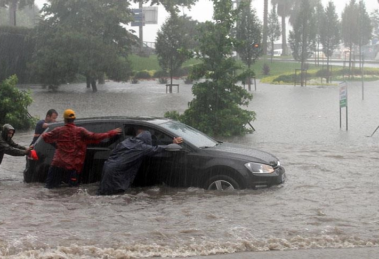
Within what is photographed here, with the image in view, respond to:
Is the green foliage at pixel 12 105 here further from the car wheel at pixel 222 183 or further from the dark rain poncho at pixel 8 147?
the car wheel at pixel 222 183

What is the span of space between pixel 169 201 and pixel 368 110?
23.1 m

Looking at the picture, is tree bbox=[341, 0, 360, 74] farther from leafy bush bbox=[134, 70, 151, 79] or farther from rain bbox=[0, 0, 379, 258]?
rain bbox=[0, 0, 379, 258]

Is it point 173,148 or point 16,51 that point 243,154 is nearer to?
point 173,148

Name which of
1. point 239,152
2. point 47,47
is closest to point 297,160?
point 239,152

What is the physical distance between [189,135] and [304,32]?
5275 centimetres

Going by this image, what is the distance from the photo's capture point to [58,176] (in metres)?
11.0

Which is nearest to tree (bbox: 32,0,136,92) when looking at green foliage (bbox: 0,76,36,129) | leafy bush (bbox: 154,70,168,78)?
leafy bush (bbox: 154,70,168,78)

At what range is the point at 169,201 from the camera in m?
10.6

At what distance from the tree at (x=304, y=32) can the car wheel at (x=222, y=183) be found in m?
49.5

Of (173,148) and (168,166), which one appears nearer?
(173,148)

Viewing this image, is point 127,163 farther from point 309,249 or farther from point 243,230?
point 309,249

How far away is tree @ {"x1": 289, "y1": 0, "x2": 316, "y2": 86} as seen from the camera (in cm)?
6156

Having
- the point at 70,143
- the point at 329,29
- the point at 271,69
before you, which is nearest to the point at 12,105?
the point at 70,143

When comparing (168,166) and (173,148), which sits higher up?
(173,148)
